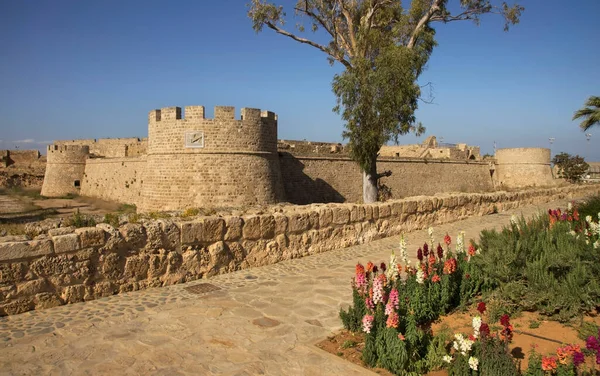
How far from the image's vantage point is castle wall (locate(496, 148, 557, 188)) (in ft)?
109

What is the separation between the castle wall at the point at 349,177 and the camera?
66.7 feet

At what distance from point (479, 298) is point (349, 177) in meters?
18.6

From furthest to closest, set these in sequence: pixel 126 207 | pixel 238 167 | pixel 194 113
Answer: pixel 126 207, pixel 238 167, pixel 194 113

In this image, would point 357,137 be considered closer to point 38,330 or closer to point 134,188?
point 38,330

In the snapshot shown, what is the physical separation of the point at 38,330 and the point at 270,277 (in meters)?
2.74

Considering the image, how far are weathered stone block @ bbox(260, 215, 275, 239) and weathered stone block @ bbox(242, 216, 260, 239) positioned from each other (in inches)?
2.9

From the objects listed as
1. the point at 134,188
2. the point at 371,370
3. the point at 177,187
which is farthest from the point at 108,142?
the point at 371,370

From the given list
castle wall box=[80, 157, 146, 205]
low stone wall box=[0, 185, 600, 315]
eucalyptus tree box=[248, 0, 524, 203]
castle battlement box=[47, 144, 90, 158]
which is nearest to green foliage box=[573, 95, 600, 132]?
eucalyptus tree box=[248, 0, 524, 203]

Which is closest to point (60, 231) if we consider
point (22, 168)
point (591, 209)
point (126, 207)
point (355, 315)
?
point (355, 315)

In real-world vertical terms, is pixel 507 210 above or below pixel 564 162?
below

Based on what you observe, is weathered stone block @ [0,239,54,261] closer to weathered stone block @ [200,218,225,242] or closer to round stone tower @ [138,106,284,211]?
weathered stone block @ [200,218,225,242]

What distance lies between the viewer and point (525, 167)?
33.5 metres

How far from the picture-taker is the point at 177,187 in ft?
50.4

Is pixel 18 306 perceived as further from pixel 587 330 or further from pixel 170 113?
pixel 170 113
